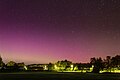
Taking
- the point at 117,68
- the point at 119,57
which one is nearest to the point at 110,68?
the point at 117,68

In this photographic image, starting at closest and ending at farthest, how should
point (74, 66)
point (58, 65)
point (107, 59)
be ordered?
point (107, 59)
point (74, 66)
point (58, 65)

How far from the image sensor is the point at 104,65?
5404 inches

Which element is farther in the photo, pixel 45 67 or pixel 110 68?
pixel 45 67

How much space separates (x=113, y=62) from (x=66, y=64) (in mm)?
42744

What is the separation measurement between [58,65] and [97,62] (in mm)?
35813

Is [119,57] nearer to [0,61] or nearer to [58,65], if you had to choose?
[58,65]

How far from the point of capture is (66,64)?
176125 millimetres

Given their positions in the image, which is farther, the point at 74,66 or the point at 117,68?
the point at 74,66

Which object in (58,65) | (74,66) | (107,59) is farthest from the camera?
(58,65)

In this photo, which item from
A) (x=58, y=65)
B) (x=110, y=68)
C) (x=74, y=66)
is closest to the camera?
(x=110, y=68)

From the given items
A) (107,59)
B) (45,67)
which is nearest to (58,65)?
(45,67)

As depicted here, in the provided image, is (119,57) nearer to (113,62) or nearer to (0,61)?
(113,62)

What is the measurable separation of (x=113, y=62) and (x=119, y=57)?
645 centimetres

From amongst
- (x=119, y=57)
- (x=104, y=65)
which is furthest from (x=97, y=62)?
(x=119, y=57)
